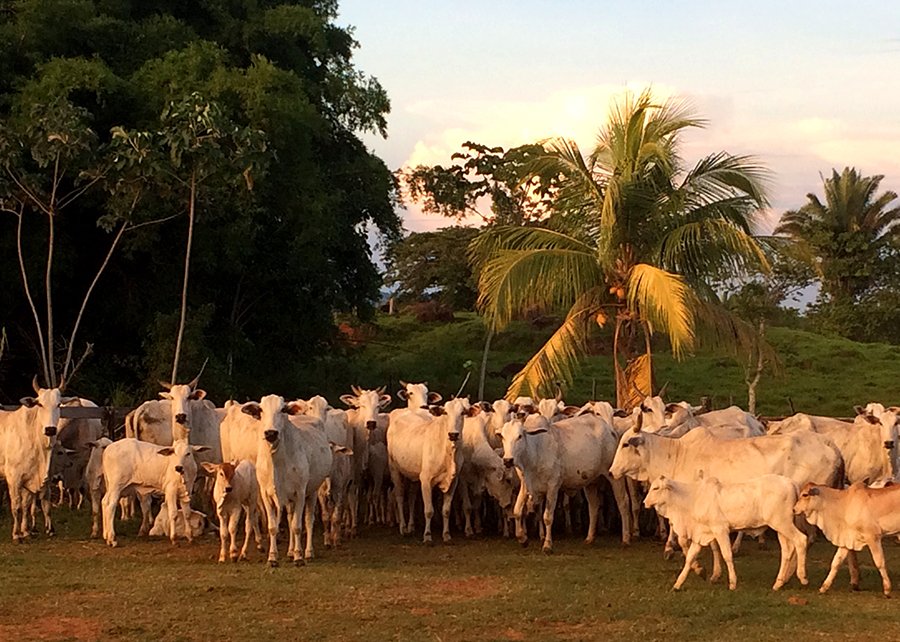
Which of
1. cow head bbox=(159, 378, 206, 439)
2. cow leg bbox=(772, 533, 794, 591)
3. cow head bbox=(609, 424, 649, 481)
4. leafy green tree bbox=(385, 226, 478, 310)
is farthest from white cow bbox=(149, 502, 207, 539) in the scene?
leafy green tree bbox=(385, 226, 478, 310)

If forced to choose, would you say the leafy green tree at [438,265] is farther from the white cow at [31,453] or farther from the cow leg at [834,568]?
the cow leg at [834,568]

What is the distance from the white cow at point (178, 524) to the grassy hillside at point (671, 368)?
16.1m

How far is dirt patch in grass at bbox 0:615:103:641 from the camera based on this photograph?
10328 mm

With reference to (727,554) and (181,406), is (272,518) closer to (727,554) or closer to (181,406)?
(181,406)

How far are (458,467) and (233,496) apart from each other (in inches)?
141

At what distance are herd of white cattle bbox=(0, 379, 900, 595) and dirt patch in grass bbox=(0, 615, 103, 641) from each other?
3.34m

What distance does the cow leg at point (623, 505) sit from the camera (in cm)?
1661

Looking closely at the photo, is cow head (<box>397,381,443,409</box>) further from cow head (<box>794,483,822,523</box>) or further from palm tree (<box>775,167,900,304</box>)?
palm tree (<box>775,167,900,304</box>)

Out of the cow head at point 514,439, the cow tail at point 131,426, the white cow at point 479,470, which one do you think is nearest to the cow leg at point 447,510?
the white cow at point 479,470

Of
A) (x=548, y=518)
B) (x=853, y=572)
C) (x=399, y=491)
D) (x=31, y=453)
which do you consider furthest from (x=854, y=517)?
(x=31, y=453)

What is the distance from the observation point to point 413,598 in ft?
39.5

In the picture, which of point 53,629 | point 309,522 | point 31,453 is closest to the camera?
point 53,629

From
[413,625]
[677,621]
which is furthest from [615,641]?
[413,625]

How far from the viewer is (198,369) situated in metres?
24.8
